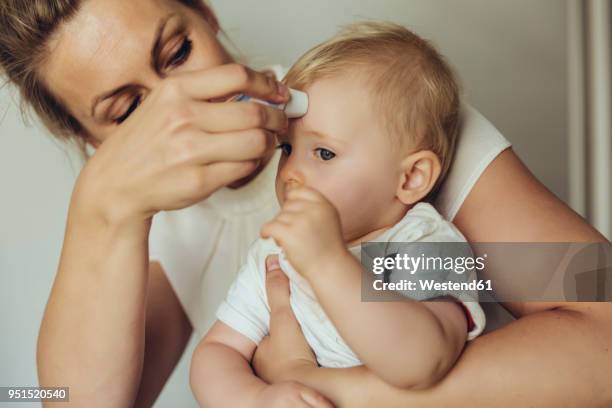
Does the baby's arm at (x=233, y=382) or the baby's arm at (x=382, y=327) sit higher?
the baby's arm at (x=382, y=327)

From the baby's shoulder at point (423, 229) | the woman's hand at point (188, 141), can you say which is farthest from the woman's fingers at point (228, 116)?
the baby's shoulder at point (423, 229)

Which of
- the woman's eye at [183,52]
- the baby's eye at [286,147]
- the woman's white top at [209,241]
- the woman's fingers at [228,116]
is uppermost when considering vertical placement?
the woman's eye at [183,52]

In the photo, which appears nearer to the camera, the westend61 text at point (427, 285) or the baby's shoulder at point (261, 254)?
the westend61 text at point (427, 285)

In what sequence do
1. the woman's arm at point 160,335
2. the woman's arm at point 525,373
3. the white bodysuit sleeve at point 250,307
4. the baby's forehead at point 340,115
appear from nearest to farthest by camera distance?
the woman's arm at point 525,373
the baby's forehead at point 340,115
the white bodysuit sleeve at point 250,307
the woman's arm at point 160,335

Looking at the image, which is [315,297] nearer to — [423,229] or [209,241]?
[423,229]

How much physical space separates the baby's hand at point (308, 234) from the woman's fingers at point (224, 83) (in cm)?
18

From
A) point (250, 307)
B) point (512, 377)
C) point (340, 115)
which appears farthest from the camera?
point (250, 307)

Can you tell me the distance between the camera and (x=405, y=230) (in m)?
0.92

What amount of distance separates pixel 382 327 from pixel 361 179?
0.28m

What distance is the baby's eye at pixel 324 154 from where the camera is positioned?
95 centimetres

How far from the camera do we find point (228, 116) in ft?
2.69

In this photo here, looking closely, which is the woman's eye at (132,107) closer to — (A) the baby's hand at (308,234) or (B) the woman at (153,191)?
(B) the woman at (153,191)

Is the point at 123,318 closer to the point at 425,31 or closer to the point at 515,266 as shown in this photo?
the point at 515,266

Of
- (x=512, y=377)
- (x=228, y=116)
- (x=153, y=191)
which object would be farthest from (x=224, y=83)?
(x=512, y=377)
